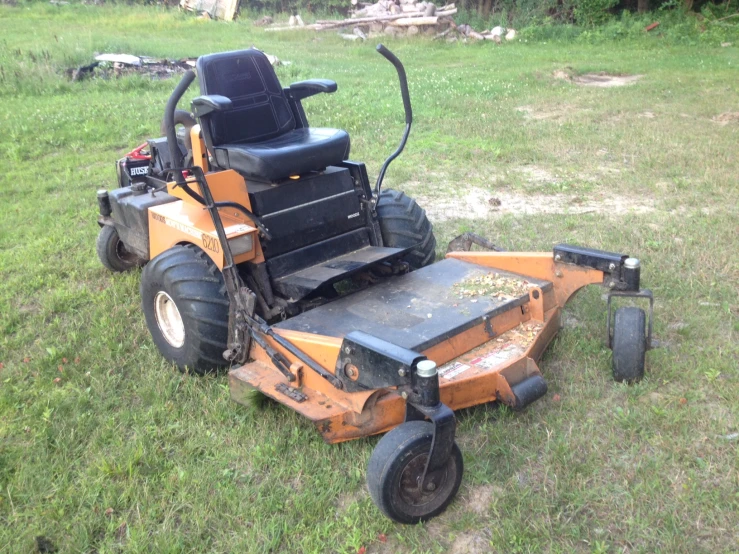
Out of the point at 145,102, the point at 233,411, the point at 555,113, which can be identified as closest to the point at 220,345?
the point at 233,411

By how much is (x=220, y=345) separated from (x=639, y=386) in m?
1.95

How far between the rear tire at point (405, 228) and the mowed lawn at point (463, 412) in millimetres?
921

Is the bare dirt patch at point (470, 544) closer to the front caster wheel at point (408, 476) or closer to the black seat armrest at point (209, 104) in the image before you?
the front caster wheel at point (408, 476)

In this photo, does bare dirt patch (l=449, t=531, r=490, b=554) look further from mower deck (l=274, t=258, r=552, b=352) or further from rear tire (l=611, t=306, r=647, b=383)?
rear tire (l=611, t=306, r=647, b=383)

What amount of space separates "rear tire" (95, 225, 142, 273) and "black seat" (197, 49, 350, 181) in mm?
1300

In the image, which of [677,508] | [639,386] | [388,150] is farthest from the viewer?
[388,150]

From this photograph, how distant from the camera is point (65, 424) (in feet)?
10.5

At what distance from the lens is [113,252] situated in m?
4.75

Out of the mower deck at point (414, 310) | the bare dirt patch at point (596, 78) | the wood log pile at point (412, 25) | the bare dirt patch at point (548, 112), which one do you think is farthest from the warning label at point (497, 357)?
the wood log pile at point (412, 25)

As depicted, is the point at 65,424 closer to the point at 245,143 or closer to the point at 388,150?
the point at 245,143

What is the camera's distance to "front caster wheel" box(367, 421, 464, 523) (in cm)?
237

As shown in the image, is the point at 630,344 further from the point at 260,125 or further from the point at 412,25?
the point at 412,25

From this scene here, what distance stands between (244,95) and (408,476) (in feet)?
8.12

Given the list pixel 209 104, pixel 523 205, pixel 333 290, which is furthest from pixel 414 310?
pixel 523 205
